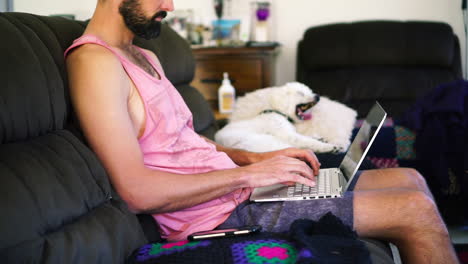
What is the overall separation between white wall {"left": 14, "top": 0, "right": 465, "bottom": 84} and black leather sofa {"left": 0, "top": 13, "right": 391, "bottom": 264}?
2.77m

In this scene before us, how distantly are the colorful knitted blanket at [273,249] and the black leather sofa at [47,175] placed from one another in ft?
0.29

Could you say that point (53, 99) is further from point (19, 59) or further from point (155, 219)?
point (155, 219)

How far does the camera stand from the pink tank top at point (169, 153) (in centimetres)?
138

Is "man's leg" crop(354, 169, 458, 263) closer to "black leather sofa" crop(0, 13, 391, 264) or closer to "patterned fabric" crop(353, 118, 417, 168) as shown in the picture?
"black leather sofa" crop(0, 13, 391, 264)

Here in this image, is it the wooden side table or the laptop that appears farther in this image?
the wooden side table

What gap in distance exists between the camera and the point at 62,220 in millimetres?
1017

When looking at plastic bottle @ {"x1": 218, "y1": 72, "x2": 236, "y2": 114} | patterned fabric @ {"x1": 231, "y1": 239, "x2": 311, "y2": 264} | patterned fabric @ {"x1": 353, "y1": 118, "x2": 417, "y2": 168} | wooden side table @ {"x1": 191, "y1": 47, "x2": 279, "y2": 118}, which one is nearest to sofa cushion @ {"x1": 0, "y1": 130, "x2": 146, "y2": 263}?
patterned fabric @ {"x1": 231, "y1": 239, "x2": 311, "y2": 264}

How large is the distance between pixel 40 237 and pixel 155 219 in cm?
51

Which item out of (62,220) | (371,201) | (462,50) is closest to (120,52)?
(62,220)

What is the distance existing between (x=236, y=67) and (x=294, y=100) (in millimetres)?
819

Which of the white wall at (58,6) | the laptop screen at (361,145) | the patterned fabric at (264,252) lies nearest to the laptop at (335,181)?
the laptop screen at (361,145)

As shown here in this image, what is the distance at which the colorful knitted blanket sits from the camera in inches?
40.2

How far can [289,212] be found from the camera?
1.36m

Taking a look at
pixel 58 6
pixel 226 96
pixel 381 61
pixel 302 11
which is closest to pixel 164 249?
pixel 226 96
